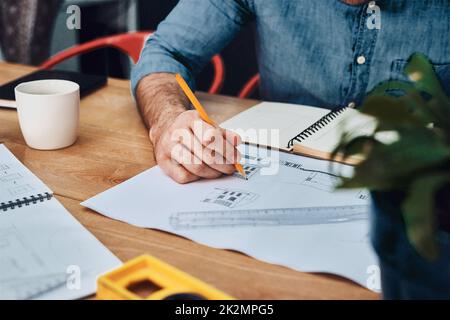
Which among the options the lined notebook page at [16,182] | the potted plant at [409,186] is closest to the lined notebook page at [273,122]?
the lined notebook page at [16,182]

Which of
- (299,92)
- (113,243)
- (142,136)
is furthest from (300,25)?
(113,243)

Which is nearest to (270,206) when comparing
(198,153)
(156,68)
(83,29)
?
(198,153)

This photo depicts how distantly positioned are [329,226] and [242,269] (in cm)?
15

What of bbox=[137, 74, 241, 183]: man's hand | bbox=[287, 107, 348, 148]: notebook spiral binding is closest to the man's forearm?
bbox=[137, 74, 241, 183]: man's hand

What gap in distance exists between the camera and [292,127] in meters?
1.01

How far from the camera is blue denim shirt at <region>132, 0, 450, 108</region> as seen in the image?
4.06ft

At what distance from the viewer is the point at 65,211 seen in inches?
27.9

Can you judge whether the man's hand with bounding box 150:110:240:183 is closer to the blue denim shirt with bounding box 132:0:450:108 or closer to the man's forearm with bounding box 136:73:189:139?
the man's forearm with bounding box 136:73:189:139

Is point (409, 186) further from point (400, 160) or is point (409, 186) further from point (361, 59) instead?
point (361, 59)

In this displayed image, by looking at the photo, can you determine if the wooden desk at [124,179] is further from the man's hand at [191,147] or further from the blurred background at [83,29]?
the blurred background at [83,29]

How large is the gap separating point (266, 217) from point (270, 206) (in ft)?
0.11

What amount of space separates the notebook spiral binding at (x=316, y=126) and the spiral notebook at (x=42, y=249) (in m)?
0.43

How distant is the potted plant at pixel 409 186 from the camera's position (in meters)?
0.39
